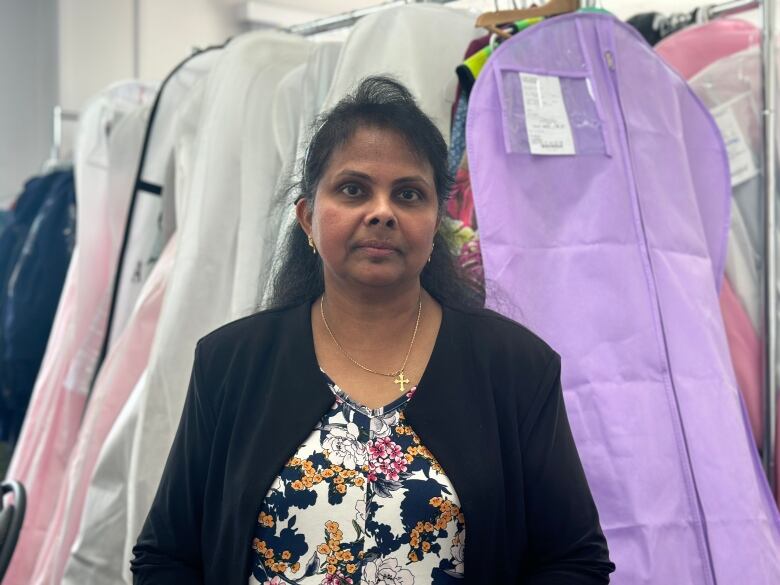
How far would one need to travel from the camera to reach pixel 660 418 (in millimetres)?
1496

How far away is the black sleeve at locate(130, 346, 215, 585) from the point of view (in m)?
1.17

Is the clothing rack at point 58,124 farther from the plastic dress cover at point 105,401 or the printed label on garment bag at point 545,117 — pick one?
the printed label on garment bag at point 545,117

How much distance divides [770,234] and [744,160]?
0.17 metres

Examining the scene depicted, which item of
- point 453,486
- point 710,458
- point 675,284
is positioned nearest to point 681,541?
point 710,458

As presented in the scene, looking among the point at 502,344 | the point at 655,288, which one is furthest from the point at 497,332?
the point at 655,288

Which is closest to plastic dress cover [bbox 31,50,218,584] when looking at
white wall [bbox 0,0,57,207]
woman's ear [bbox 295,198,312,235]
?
woman's ear [bbox 295,198,312,235]

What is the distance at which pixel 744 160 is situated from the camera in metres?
1.91

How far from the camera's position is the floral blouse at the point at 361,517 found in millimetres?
1099

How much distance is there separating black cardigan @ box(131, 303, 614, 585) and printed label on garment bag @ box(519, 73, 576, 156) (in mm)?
498

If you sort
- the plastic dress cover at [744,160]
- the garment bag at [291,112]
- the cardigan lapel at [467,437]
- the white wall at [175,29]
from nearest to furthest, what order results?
the cardigan lapel at [467,437], the garment bag at [291,112], the plastic dress cover at [744,160], the white wall at [175,29]

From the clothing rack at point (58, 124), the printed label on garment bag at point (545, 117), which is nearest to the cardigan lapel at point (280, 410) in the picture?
the printed label on garment bag at point (545, 117)

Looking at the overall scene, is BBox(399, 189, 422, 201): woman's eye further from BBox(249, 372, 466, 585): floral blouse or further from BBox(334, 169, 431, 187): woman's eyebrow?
BBox(249, 372, 466, 585): floral blouse

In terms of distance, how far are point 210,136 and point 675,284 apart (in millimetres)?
961

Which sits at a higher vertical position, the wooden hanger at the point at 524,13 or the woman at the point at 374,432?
the wooden hanger at the point at 524,13
